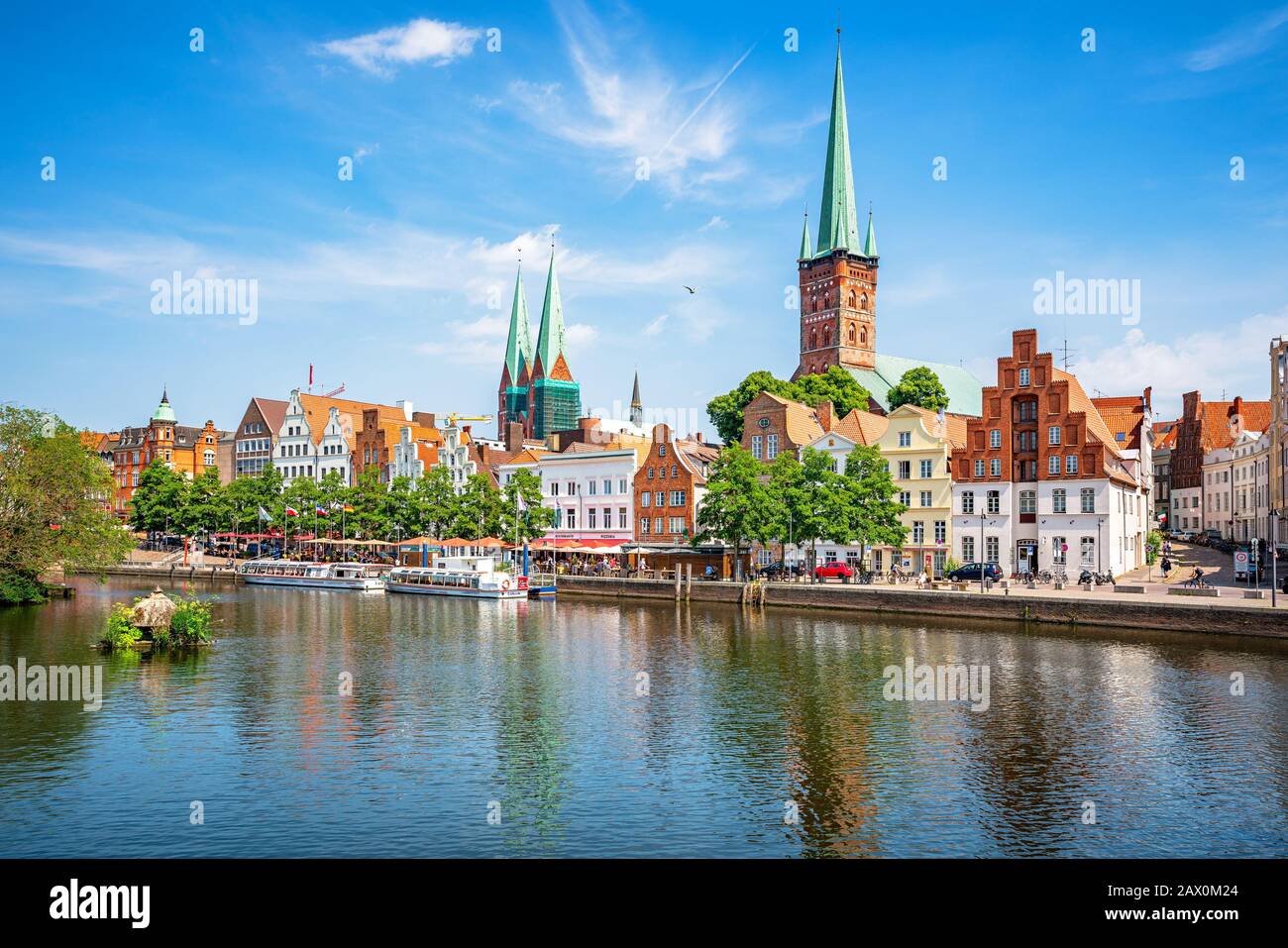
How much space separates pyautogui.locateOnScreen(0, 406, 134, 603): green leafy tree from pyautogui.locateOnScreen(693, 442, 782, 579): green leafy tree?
4341 cm

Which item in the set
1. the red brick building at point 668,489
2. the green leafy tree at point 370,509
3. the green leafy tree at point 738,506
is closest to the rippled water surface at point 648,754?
the green leafy tree at point 738,506

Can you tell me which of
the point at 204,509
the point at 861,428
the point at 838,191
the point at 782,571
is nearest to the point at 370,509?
the point at 204,509

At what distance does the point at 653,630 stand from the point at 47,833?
39484 millimetres

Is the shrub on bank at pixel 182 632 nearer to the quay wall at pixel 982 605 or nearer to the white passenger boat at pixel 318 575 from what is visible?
the quay wall at pixel 982 605

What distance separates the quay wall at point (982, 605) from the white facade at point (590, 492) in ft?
52.9

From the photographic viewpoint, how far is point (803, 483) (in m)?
79.5

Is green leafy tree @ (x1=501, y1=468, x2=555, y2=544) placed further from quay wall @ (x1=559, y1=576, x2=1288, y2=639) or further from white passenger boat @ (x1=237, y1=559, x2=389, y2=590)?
quay wall @ (x1=559, y1=576, x2=1288, y2=639)

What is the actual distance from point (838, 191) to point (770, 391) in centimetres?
6293

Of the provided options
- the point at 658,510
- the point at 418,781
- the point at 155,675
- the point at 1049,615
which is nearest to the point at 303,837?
the point at 418,781

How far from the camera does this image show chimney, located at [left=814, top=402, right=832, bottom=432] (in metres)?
94.4

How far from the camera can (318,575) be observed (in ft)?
315

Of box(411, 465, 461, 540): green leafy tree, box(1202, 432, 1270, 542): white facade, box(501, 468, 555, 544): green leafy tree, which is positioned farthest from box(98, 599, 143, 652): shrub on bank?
box(1202, 432, 1270, 542): white facade

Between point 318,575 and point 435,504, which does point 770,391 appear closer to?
point 435,504

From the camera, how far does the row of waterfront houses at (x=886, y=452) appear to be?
77.3 meters
